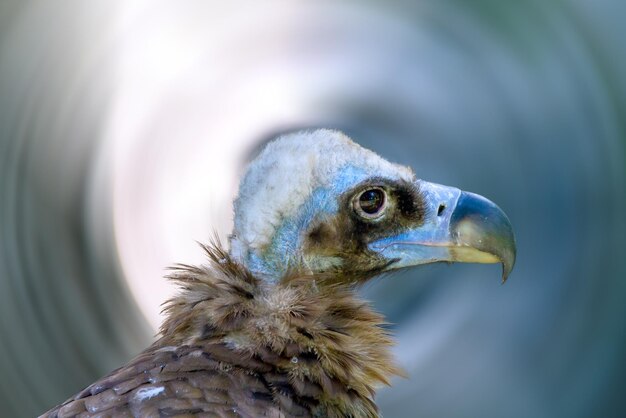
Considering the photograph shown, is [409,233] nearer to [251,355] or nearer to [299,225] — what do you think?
[299,225]

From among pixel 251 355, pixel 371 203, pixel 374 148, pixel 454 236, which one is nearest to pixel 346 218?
pixel 371 203

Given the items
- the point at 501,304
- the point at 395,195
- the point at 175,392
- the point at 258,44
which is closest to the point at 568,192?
the point at 501,304

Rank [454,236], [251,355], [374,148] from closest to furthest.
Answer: [251,355] < [454,236] < [374,148]

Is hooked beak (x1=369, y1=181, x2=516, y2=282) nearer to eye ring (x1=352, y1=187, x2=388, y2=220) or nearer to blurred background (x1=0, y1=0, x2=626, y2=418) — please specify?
eye ring (x1=352, y1=187, x2=388, y2=220)

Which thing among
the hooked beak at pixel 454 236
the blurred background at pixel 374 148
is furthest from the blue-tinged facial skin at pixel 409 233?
the blurred background at pixel 374 148

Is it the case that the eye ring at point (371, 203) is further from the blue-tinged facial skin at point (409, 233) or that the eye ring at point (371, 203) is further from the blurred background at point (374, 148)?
the blurred background at point (374, 148)
